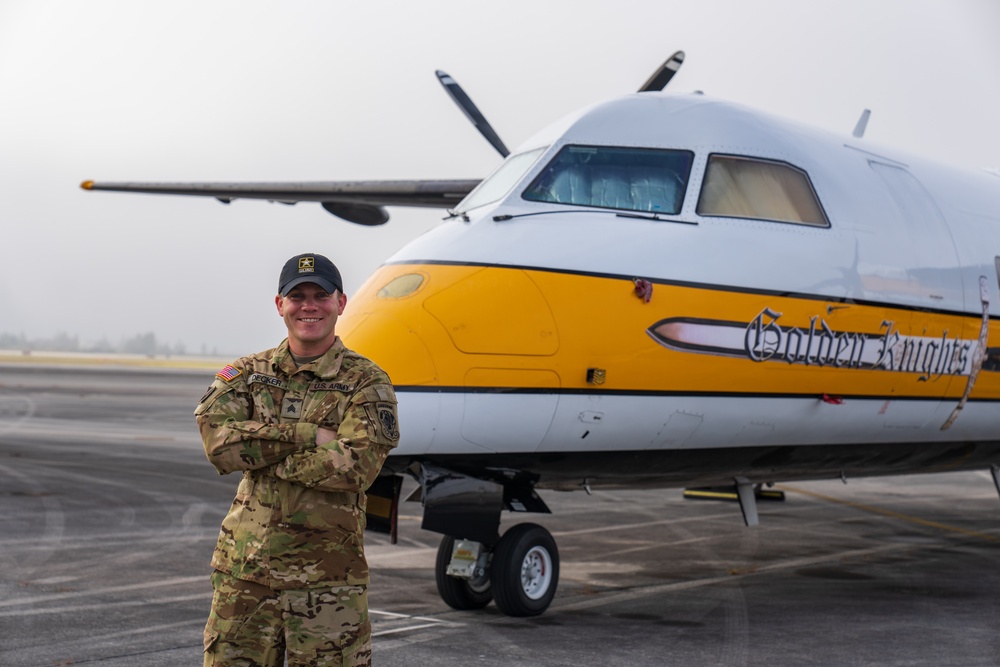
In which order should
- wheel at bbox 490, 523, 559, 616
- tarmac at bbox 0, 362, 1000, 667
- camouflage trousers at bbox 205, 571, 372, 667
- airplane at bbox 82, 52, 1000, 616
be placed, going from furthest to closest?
wheel at bbox 490, 523, 559, 616 < airplane at bbox 82, 52, 1000, 616 < tarmac at bbox 0, 362, 1000, 667 < camouflage trousers at bbox 205, 571, 372, 667

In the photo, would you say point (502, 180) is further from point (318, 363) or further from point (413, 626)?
point (318, 363)

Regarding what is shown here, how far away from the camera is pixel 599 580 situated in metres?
9.79

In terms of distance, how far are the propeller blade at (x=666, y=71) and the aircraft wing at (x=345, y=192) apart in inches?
166

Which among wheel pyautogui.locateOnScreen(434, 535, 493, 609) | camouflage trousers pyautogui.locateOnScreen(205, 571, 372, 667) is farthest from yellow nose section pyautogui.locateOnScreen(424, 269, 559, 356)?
camouflage trousers pyautogui.locateOnScreen(205, 571, 372, 667)

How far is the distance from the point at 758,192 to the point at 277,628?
616 cm

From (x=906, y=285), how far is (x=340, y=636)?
7.01m

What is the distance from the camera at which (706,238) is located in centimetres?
839

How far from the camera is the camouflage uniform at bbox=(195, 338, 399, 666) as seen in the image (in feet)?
12.3

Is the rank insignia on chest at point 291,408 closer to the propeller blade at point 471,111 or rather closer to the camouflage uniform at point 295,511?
the camouflage uniform at point 295,511

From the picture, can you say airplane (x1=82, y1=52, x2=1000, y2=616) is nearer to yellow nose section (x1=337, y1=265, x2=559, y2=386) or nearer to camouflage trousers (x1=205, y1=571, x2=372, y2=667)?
yellow nose section (x1=337, y1=265, x2=559, y2=386)

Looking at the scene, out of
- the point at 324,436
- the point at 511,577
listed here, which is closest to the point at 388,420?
the point at 324,436

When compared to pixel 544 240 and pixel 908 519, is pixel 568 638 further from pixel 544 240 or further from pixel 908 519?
pixel 908 519

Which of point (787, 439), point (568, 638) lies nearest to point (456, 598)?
point (568, 638)

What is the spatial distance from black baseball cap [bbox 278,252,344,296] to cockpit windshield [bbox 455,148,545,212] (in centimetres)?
455
